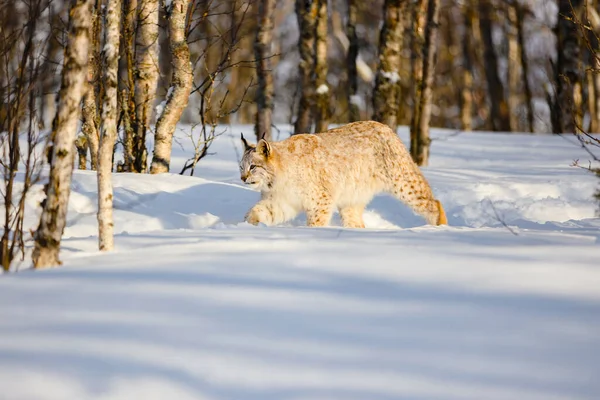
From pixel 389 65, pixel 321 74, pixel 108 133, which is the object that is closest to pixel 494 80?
pixel 321 74

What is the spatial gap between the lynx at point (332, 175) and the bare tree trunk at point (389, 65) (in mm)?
3187

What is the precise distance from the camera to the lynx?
6.53m

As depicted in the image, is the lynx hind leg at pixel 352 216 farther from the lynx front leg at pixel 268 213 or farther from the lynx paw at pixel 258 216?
the lynx paw at pixel 258 216

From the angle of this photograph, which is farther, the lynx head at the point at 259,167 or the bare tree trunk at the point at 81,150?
the bare tree trunk at the point at 81,150

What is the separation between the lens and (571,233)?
493cm

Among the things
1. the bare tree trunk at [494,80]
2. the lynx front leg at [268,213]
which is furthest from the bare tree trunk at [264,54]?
the bare tree trunk at [494,80]

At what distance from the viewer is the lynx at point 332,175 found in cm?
653

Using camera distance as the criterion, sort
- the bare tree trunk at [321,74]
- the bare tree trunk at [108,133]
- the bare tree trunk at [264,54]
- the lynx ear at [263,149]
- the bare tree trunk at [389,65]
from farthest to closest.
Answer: the bare tree trunk at [321,74] → the bare tree trunk at [264,54] → the bare tree trunk at [389,65] → the lynx ear at [263,149] → the bare tree trunk at [108,133]

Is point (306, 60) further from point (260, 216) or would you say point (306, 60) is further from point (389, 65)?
point (260, 216)

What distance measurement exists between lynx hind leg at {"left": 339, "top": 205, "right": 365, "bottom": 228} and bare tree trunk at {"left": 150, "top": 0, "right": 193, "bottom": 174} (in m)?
1.96

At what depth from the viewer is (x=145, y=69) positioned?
7883mm

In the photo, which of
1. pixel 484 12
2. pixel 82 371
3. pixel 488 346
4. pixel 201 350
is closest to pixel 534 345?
pixel 488 346

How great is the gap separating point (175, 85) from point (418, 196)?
2.70m

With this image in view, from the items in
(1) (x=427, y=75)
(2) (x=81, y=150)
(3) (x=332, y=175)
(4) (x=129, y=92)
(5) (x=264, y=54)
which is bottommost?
(3) (x=332, y=175)
